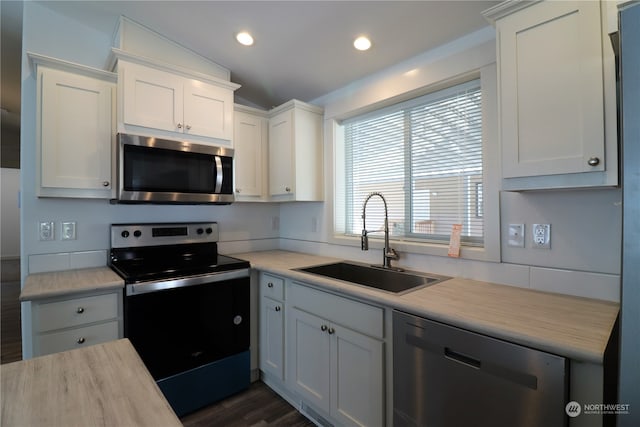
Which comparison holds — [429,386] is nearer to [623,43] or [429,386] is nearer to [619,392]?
[619,392]

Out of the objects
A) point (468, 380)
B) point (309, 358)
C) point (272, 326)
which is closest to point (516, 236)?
point (468, 380)

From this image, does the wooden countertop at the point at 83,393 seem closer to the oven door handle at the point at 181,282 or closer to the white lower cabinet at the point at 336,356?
the oven door handle at the point at 181,282

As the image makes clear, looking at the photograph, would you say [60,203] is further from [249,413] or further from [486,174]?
[486,174]

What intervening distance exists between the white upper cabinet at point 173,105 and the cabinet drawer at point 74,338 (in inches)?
45.9

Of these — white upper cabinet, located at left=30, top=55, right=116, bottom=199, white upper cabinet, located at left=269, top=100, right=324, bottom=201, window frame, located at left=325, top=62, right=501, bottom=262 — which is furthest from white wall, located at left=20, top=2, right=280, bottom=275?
window frame, located at left=325, top=62, right=501, bottom=262

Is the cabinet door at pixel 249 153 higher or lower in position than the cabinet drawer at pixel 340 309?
higher

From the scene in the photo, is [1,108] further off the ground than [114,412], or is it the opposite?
[1,108]

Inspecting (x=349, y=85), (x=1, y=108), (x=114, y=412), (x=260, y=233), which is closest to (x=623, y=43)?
(x=114, y=412)

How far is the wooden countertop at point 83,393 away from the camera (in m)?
0.59

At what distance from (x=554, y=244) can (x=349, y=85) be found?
1775 millimetres

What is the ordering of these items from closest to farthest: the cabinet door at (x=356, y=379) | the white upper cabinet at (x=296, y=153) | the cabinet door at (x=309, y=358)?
the cabinet door at (x=356, y=379) → the cabinet door at (x=309, y=358) → the white upper cabinet at (x=296, y=153)

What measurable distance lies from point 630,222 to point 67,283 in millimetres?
2358

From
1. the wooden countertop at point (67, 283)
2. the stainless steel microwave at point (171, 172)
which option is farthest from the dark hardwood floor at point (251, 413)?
the stainless steel microwave at point (171, 172)

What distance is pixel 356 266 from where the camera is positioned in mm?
2205
